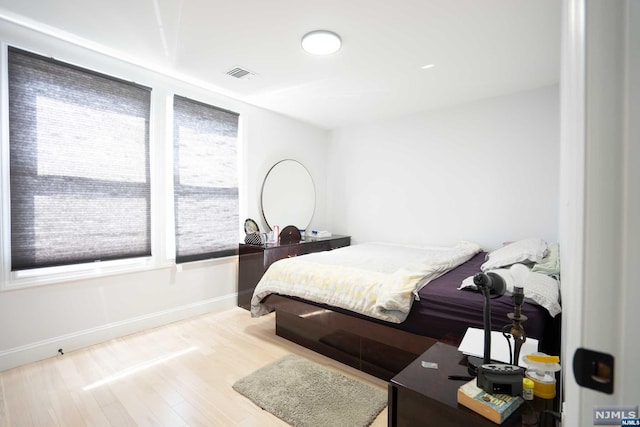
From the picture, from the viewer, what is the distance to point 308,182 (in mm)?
4590

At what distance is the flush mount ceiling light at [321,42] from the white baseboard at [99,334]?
284 cm

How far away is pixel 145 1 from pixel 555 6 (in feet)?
8.58

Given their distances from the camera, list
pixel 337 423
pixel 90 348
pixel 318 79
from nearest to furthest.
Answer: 1. pixel 337 423
2. pixel 90 348
3. pixel 318 79

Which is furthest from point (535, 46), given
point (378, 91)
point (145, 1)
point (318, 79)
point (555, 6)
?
point (145, 1)

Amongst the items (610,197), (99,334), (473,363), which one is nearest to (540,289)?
(473,363)

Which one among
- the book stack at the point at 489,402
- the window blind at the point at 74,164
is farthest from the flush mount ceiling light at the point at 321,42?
the book stack at the point at 489,402

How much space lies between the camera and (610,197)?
459mm

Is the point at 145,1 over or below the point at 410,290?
over

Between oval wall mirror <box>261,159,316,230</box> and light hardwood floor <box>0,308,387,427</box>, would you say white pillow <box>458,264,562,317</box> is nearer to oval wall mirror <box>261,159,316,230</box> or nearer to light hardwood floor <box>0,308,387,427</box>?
light hardwood floor <box>0,308,387,427</box>

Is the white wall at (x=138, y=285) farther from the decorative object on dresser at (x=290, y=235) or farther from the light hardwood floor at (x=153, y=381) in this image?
the decorative object on dresser at (x=290, y=235)

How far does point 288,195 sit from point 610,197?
3.94 m

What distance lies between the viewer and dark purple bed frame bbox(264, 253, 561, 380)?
165 cm

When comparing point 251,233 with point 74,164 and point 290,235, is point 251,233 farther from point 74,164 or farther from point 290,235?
point 74,164

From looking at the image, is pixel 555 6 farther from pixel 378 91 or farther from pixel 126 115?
pixel 126 115
